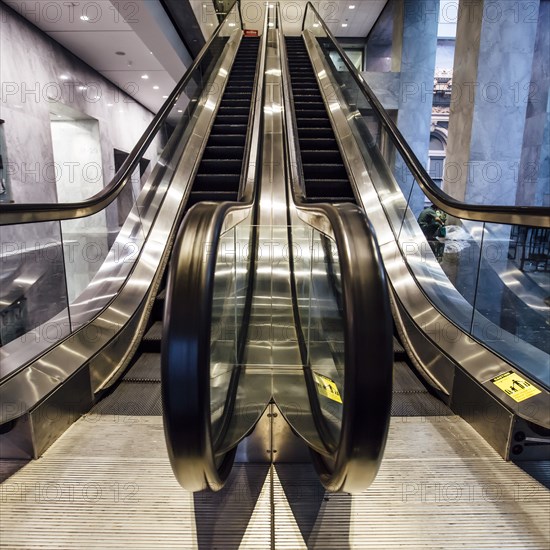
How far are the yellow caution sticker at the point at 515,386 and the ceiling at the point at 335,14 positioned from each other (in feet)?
44.5

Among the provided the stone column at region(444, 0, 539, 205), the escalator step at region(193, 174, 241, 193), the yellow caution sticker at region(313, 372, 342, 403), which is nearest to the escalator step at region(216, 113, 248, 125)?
the escalator step at region(193, 174, 241, 193)

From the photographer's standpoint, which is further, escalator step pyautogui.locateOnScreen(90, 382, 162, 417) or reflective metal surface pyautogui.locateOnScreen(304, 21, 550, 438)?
escalator step pyautogui.locateOnScreen(90, 382, 162, 417)

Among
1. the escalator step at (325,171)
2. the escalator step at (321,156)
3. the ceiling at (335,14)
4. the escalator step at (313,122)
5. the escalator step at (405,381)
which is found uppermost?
the ceiling at (335,14)

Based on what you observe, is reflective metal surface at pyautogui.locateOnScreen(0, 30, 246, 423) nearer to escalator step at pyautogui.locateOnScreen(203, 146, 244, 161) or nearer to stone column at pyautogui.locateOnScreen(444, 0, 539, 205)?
escalator step at pyautogui.locateOnScreen(203, 146, 244, 161)

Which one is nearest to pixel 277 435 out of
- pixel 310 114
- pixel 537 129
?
pixel 310 114

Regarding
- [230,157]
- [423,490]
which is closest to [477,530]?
[423,490]

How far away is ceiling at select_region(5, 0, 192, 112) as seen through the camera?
6.73 metres

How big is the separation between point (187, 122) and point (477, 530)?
5.41 m

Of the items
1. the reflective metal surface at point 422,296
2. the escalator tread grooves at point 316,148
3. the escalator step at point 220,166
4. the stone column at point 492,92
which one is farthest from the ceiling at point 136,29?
the stone column at point 492,92

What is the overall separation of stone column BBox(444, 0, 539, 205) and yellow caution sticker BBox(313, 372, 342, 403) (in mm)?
6194

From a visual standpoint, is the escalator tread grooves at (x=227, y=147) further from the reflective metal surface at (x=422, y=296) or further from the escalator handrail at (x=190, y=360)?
the escalator handrail at (x=190, y=360)

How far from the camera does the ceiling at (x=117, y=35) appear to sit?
6.73 meters

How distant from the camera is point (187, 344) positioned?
1070 mm

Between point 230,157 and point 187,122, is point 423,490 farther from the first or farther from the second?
point 187,122
